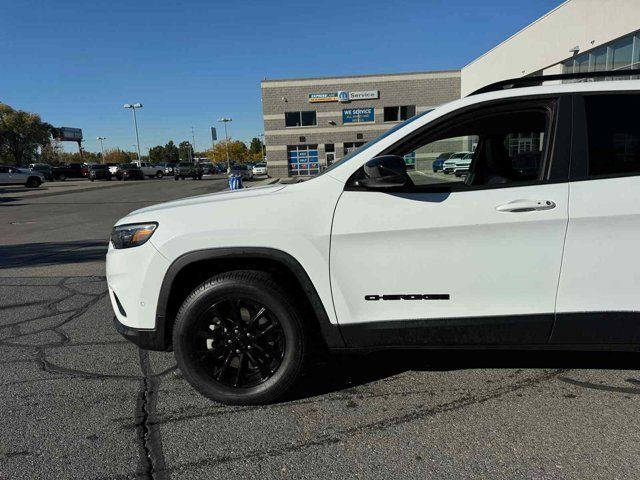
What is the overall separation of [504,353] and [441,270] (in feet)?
4.68

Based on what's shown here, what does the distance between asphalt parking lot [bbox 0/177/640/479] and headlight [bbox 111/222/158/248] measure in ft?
1.49

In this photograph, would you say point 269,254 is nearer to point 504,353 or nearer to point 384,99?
point 504,353

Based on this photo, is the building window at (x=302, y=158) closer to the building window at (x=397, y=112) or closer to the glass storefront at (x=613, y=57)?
the building window at (x=397, y=112)

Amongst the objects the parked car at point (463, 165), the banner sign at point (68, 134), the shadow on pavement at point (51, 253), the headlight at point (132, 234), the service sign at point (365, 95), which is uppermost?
the banner sign at point (68, 134)

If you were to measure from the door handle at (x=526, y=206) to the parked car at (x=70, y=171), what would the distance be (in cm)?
5818

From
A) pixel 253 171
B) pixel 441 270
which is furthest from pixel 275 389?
pixel 253 171

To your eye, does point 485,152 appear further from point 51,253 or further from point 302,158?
point 302,158

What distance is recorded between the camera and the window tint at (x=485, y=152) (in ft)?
9.01

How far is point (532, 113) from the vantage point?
9.13 ft

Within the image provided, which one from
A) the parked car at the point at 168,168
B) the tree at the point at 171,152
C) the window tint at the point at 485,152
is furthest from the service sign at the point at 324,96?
the tree at the point at 171,152

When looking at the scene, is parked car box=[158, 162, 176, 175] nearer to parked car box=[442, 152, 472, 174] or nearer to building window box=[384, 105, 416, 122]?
building window box=[384, 105, 416, 122]

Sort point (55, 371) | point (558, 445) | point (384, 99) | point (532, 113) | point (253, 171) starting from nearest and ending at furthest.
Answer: point (558, 445), point (532, 113), point (55, 371), point (384, 99), point (253, 171)

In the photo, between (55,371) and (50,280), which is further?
(50,280)

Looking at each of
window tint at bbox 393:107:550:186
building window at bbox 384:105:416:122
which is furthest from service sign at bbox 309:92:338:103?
window tint at bbox 393:107:550:186
